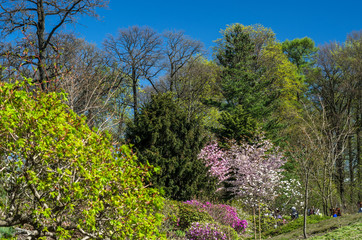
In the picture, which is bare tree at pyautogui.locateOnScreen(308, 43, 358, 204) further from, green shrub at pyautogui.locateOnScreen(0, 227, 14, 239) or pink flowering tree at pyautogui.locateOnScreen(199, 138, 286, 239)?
green shrub at pyautogui.locateOnScreen(0, 227, 14, 239)

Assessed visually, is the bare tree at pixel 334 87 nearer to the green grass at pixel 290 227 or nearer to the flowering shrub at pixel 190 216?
the green grass at pixel 290 227

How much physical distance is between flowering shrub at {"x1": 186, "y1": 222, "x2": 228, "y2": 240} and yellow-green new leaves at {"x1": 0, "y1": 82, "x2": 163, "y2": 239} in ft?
20.9

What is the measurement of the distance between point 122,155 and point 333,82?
26.1 metres

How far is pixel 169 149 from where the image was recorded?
1470 centimetres

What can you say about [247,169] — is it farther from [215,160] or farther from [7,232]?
[7,232]

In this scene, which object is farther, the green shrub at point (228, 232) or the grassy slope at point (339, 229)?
the green shrub at point (228, 232)

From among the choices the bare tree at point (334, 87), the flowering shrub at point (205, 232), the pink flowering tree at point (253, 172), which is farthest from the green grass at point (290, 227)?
the bare tree at point (334, 87)

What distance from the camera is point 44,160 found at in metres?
4.95

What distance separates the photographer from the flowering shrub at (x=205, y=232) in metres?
11.5

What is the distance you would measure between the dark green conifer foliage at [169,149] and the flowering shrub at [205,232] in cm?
229

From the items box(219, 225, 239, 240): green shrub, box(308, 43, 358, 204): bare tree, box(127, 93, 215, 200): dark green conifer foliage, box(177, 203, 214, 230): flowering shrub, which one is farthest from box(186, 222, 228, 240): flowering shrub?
box(308, 43, 358, 204): bare tree

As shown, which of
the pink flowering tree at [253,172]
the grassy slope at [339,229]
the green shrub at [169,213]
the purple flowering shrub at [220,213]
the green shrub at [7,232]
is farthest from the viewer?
the pink flowering tree at [253,172]

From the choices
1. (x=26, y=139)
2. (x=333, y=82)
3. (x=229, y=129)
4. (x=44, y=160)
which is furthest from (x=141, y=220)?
(x=333, y=82)

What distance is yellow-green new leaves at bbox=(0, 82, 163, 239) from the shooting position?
4.88 m
